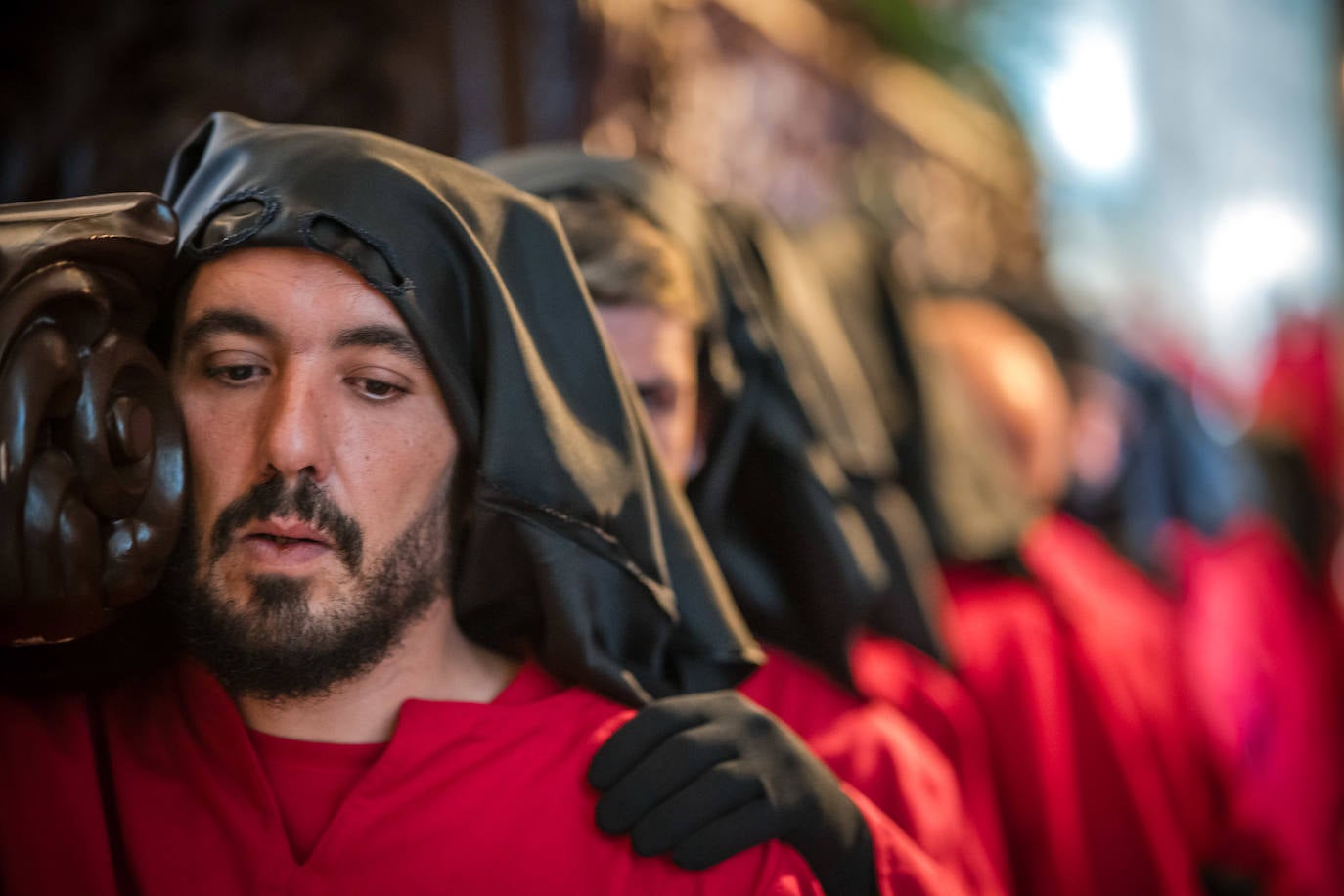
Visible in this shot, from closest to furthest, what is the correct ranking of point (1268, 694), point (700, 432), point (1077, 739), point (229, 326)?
point (229, 326)
point (700, 432)
point (1077, 739)
point (1268, 694)

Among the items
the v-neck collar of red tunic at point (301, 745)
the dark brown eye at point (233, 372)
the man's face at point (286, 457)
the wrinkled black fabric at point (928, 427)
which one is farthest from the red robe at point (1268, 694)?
the dark brown eye at point (233, 372)

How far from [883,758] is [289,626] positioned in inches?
25.8

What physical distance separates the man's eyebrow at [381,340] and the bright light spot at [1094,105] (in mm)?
2756

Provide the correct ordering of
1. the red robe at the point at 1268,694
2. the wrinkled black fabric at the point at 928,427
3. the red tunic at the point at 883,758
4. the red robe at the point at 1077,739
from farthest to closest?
1. the red robe at the point at 1268,694
2. the wrinkled black fabric at the point at 928,427
3. the red robe at the point at 1077,739
4. the red tunic at the point at 883,758

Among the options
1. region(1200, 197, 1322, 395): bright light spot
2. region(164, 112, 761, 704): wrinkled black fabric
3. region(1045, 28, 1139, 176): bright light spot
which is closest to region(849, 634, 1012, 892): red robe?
region(164, 112, 761, 704): wrinkled black fabric

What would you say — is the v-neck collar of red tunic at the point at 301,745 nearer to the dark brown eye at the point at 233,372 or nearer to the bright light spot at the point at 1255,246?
the dark brown eye at the point at 233,372

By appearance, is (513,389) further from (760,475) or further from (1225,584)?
(1225,584)

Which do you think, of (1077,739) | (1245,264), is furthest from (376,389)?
(1245,264)

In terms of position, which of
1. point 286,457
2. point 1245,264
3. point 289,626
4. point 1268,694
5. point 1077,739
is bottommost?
point 1268,694

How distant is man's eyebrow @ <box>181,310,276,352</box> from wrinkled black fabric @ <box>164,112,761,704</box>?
0.16 ft

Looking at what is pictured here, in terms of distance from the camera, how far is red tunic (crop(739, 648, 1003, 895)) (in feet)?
3.72

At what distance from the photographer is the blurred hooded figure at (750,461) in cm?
116

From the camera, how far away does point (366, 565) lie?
32.8 inches

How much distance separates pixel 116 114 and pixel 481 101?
0.45m
